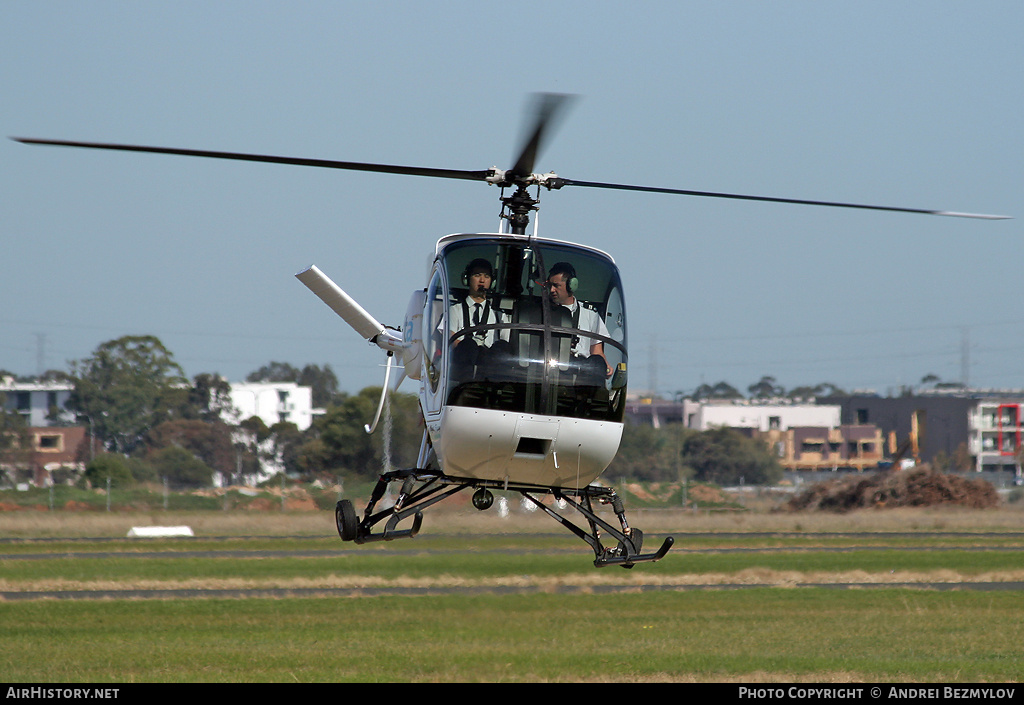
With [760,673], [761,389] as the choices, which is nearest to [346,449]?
[760,673]

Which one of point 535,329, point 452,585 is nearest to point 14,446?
point 452,585

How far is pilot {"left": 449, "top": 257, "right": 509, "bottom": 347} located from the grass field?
12.7m

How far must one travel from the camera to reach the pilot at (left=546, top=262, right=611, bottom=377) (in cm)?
1177

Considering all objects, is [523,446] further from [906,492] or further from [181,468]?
[181,468]

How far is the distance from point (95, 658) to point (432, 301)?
15.8 m

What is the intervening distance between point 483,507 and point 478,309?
2.21 metres

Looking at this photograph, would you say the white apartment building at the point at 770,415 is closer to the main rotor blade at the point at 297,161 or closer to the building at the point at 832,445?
the building at the point at 832,445

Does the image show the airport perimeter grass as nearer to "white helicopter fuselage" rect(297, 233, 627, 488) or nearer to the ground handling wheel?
the ground handling wheel

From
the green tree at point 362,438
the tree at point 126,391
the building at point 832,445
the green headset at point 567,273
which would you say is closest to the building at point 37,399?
the tree at point 126,391

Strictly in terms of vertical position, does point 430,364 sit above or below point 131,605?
above

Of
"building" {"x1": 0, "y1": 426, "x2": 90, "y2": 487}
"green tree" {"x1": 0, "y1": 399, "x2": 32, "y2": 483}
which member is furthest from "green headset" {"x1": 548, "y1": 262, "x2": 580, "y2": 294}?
"green tree" {"x1": 0, "y1": 399, "x2": 32, "y2": 483}

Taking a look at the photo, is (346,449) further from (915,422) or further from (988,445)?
(988,445)

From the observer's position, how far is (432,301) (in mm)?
12625

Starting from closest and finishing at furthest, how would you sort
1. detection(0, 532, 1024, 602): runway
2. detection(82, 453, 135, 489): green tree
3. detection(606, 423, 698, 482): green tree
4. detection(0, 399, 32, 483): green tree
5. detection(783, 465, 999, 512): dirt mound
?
detection(0, 532, 1024, 602): runway → detection(783, 465, 999, 512): dirt mound → detection(82, 453, 135, 489): green tree → detection(606, 423, 698, 482): green tree → detection(0, 399, 32, 483): green tree
